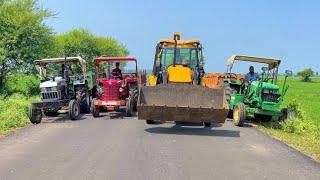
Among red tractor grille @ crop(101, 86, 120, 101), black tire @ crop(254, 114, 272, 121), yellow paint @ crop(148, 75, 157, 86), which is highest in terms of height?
yellow paint @ crop(148, 75, 157, 86)

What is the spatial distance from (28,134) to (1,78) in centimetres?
2079

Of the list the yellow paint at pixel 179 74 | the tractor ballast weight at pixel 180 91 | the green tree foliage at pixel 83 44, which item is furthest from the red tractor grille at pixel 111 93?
the green tree foliage at pixel 83 44

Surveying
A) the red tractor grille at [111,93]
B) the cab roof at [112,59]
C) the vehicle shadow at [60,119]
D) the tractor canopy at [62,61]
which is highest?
the cab roof at [112,59]

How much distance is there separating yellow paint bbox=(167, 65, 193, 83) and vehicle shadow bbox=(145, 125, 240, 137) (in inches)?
65.5

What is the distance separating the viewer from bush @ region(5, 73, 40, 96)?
3500 centimetres

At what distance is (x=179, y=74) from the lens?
57.7ft

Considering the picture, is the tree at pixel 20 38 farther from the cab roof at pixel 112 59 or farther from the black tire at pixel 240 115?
the black tire at pixel 240 115

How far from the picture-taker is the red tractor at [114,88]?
2039cm

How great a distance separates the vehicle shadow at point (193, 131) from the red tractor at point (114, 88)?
13.7 ft

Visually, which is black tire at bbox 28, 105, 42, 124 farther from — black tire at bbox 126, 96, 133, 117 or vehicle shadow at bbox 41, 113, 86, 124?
black tire at bbox 126, 96, 133, 117

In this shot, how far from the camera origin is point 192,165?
33.9 ft

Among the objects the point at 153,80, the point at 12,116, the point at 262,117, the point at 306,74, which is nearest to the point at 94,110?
the point at 12,116

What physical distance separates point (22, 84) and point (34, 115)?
18.7 metres

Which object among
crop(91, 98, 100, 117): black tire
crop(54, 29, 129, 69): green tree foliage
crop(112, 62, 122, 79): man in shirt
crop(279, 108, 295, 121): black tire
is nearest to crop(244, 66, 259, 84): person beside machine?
crop(279, 108, 295, 121): black tire
